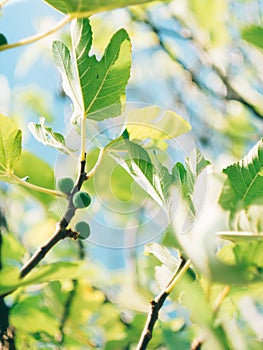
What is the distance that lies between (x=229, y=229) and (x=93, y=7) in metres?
0.28

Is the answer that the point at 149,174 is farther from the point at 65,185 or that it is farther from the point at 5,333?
the point at 5,333

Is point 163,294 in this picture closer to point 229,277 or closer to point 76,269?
point 76,269

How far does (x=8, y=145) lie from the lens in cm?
88

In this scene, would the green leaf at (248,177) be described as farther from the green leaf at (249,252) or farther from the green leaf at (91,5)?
the green leaf at (91,5)

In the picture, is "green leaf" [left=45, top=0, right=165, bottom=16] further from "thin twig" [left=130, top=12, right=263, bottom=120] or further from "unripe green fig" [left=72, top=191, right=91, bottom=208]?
"thin twig" [left=130, top=12, right=263, bottom=120]

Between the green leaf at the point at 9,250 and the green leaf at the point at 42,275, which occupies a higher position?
the green leaf at the point at 42,275

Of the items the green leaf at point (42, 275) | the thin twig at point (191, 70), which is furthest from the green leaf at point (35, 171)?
the thin twig at point (191, 70)

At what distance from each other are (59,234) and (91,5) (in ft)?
1.10

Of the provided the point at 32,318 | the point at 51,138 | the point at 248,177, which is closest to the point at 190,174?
the point at 248,177

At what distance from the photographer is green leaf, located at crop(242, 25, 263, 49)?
61 cm

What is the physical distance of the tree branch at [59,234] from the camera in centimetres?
79

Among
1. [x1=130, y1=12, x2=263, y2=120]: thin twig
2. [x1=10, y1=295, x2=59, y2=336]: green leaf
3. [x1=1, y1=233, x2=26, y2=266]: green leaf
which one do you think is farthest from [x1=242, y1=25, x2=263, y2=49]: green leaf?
[x1=130, y1=12, x2=263, y2=120]: thin twig

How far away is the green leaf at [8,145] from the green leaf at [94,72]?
11 centimetres

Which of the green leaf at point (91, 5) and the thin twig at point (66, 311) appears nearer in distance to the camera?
the green leaf at point (91, 5)
